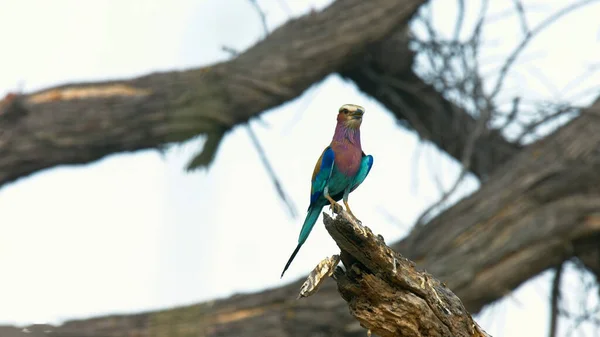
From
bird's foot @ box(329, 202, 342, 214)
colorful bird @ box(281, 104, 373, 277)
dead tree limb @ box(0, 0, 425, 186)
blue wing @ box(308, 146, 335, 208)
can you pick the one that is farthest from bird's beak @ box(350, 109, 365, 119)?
dead tree limb @ box(0, 0, 425, 186)

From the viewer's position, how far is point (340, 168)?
3.56 metres

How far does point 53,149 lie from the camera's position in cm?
708

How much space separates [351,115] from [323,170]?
0.26m

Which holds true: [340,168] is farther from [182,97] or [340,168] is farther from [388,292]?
[182,97]

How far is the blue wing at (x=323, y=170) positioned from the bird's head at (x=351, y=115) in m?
0.15

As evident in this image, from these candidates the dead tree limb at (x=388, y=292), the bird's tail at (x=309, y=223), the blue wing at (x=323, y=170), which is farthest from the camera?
the bird's tail at (x=309, y=223)

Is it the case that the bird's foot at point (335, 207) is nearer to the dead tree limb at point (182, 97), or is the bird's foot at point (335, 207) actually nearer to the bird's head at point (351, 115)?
the bird's head at point (351, 115)

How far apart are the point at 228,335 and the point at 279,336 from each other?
0.34 meters

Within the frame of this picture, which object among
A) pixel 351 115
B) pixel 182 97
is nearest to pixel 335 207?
pixel 351 115

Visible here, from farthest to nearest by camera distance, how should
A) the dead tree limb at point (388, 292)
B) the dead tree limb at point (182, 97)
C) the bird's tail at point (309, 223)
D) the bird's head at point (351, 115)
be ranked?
the dead tree limb at point (182, 97) < the bird's tail at point (309, 223) < the bird's head at point (351, 115) < the dead tree limb at point (388, 292)

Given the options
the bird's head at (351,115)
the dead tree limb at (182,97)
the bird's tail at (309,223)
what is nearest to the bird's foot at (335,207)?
the bird's tail at (309,223)

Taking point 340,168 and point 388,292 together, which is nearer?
point 388,292

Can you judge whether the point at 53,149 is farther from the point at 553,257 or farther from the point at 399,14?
the point at 553,257

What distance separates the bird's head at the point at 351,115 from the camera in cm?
340
